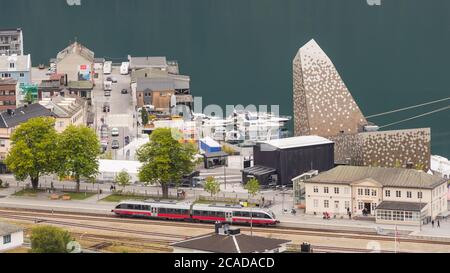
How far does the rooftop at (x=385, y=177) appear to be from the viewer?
62.7 meters

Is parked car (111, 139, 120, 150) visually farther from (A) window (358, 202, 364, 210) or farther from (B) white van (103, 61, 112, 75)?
(B) white van (103, 61, 112, 75)

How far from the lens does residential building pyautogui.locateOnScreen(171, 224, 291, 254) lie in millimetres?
44031

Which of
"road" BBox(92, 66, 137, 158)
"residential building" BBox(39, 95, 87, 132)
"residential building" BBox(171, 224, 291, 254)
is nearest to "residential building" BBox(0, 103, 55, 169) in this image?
"residential building" BBox(39, 95, 87, 132)

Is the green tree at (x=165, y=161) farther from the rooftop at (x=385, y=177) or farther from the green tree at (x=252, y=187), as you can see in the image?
the rooftop at (x=385, y=177)

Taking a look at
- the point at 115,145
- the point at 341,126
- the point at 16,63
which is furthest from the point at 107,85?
the point at 341,126

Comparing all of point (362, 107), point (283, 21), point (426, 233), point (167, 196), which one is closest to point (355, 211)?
point (426, 233)

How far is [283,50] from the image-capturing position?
534 feet

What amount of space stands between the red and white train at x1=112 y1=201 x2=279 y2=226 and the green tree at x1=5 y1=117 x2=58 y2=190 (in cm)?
850

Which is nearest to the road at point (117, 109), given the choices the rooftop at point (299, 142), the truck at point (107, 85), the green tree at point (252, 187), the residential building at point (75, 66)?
the truck at point (107, 85)

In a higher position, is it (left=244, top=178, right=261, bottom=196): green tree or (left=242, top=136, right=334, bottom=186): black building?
(left=242, top=136, right=334, bottom=186): black building
